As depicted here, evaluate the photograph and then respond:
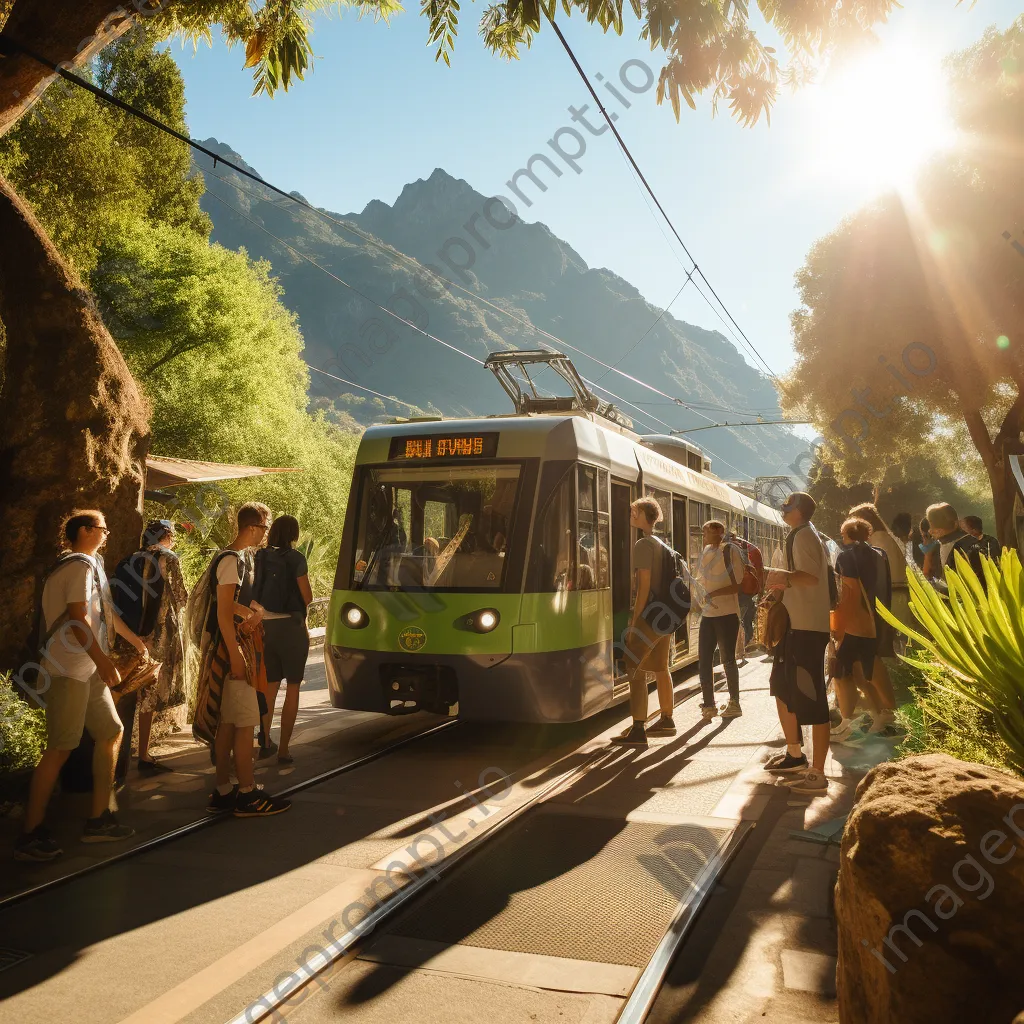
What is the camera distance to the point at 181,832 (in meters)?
5.63

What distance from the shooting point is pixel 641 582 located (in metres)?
8.02

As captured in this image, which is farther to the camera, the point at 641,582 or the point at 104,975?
the point at 641,582

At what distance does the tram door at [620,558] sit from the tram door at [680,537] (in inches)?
65.3

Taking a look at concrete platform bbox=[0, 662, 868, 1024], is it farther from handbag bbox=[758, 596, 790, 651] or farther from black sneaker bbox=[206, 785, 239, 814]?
handbag bbox=[758, 596, 790, 651]

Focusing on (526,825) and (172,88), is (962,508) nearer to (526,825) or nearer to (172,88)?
(172,88)

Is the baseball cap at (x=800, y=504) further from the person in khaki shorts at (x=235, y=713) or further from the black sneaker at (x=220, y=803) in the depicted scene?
the black sneaker at (x=220, y=803)

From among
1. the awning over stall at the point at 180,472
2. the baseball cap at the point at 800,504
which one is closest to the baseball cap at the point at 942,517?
the baseball cap at the point at 800,504

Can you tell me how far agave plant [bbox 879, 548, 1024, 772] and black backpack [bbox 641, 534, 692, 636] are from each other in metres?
4.73

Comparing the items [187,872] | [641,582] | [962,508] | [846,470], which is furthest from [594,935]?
[962,508]

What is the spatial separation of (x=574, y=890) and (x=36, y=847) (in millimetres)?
2950

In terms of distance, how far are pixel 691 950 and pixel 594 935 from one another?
434 mm

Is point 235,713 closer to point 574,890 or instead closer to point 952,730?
point 574,890

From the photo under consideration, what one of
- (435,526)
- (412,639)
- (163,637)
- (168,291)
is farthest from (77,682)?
(168,291)

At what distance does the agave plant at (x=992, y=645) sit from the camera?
3037 millimetres
